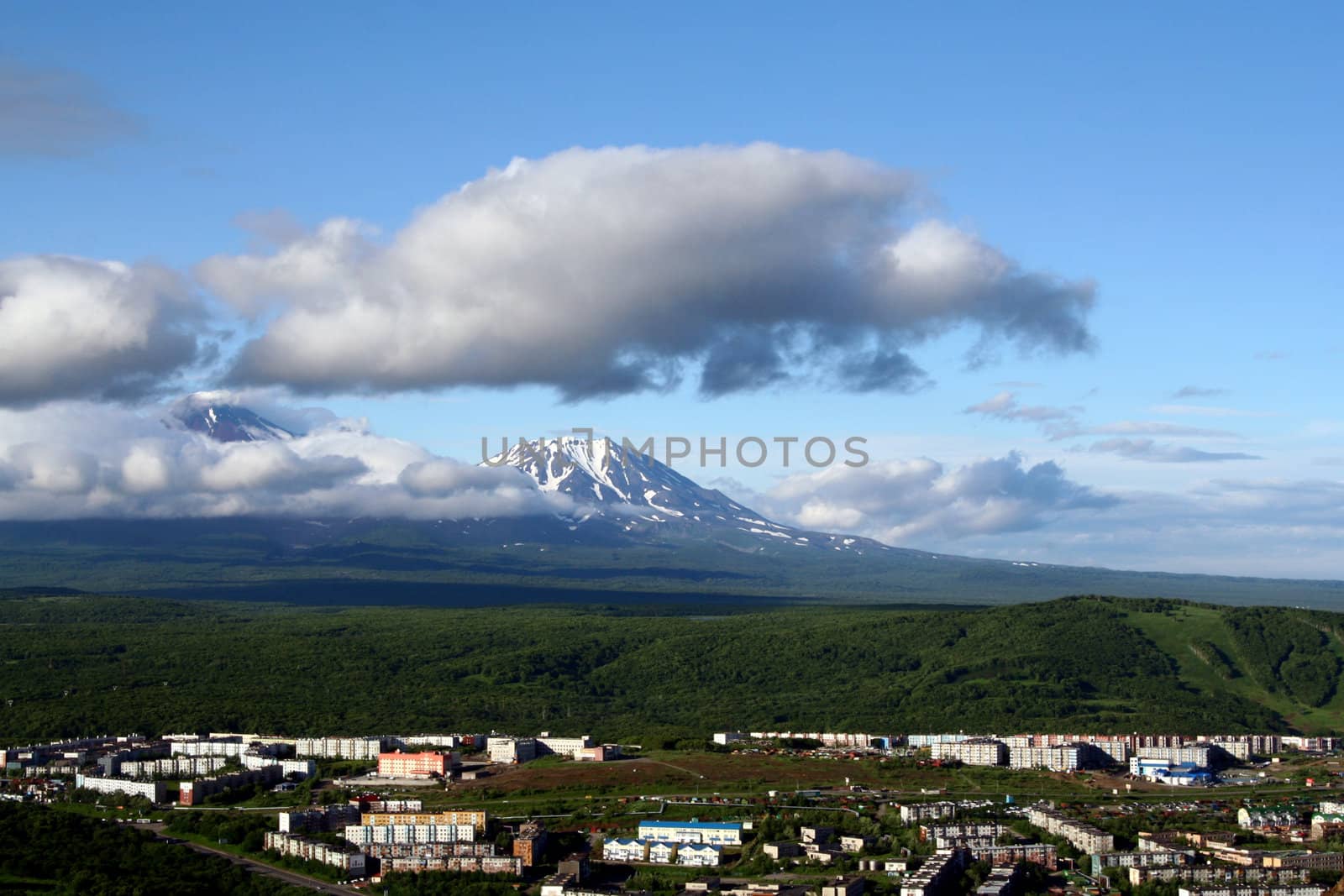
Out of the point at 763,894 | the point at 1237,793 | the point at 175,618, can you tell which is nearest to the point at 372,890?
the point at 763,894

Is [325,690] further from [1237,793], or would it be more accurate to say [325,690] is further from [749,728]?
[1237,793]

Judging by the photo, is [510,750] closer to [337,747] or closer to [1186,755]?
[337,747]

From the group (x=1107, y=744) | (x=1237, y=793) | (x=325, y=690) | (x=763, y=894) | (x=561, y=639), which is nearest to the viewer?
(x=763, y=894)

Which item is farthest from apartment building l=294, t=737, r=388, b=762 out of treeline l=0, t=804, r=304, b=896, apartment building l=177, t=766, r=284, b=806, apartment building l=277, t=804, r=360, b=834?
treeline l=0, t=804, r=304, b=896

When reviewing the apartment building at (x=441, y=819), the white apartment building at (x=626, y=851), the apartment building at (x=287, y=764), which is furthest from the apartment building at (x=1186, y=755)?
the apartment building at (x=287, y=764)

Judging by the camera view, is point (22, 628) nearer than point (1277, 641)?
No

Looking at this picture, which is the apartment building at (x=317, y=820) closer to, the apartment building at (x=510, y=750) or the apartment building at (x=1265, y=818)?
the apartment building at (x=510, y=750)

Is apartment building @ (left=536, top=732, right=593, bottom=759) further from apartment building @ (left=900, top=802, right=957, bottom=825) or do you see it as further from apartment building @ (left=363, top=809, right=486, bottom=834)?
apartment building @ (left=900, top=802, right=957, bottom=825)

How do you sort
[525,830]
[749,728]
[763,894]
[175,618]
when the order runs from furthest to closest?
[175,618], [749,728], [525,830], [763,894]
